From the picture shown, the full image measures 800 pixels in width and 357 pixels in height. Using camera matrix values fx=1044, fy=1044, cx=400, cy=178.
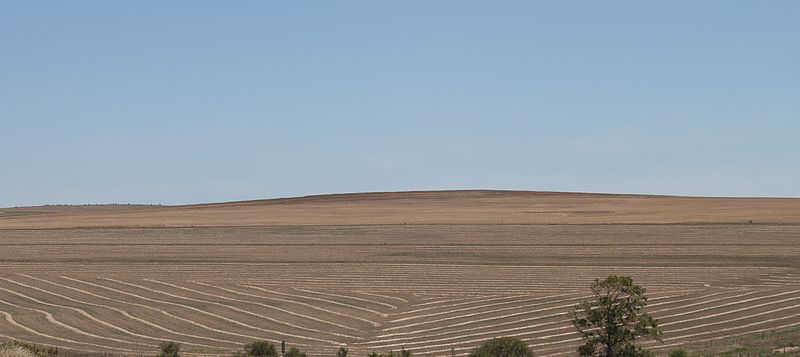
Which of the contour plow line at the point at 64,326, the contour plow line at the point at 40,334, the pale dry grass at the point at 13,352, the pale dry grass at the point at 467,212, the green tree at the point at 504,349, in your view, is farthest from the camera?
the pale dry grass at the point at 467,212

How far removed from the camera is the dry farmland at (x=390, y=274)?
42406 millimetres

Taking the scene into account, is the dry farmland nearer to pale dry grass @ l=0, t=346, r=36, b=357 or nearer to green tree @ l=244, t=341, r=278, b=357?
green tree @ l=244, t=341, r=278, b=357

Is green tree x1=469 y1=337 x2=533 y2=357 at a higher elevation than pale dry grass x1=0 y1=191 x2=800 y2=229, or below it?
below

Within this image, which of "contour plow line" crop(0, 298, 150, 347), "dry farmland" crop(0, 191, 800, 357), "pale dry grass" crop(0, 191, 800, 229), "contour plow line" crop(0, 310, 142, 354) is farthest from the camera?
"pale dry grass" crop(0, 191, 800, 229)

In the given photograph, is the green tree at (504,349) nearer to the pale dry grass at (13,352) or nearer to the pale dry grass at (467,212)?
the pale dry grass at (13,352)

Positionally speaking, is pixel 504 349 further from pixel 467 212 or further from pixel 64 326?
pixel 467 212

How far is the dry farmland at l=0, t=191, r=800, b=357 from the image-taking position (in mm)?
42406

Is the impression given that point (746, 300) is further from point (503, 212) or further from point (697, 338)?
point (503, 212)

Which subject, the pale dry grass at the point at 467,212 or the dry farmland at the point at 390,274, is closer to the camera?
the dry farmland at the point at 390,274

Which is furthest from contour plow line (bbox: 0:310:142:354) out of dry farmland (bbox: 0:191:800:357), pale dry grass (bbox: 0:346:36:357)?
pale dry grass (bbox: 0:346:36:357)

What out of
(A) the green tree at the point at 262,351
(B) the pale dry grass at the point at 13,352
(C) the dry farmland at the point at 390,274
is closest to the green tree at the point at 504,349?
(A) the green tree at the point at 262,351

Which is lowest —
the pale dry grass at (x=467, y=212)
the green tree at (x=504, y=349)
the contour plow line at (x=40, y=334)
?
the green tree at (x=504, y=349)

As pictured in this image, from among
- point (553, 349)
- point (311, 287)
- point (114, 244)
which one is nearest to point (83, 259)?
point (114, 244)

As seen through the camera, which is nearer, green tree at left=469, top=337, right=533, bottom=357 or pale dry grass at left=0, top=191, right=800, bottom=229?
green tree at left=469, top=337, right=533, bottom=357
